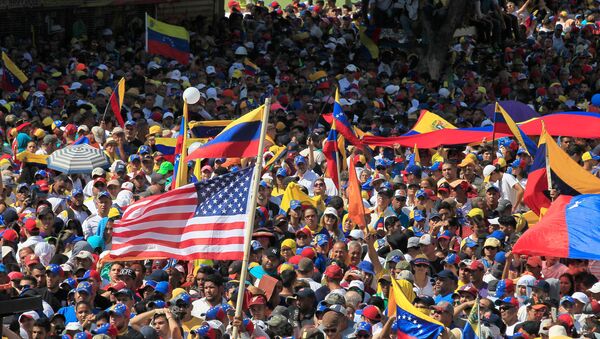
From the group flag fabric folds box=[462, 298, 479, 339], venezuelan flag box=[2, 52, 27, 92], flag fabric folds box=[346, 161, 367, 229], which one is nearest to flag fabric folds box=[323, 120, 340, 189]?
flag fabric folds box=[346, 161, 367, 229]

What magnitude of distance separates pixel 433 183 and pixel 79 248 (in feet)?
13.2

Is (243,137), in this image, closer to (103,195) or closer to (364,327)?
(364,327)

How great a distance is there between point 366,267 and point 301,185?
386 centimetres

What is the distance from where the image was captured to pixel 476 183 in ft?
52.2

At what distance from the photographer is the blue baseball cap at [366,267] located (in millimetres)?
12359

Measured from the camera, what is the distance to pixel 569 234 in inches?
456

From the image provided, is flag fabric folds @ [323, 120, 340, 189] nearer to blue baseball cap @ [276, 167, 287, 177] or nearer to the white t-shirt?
blue baseball cap @ [276, 167, 287, 177]

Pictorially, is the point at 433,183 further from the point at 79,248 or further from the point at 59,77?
the point at 59,77

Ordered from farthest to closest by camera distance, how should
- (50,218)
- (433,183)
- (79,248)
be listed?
(433,183), (50,218), (79,248)

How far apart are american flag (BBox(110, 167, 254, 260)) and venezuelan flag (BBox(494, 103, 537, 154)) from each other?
5.52 m

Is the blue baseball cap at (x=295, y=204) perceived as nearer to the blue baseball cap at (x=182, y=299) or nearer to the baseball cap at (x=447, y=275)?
the baseball cap at (x=447, y=275)

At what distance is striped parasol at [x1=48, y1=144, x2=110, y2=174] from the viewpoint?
16297mm

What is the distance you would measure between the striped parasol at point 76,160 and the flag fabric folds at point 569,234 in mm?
6080

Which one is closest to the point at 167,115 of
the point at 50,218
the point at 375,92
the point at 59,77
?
the point at 59,77
